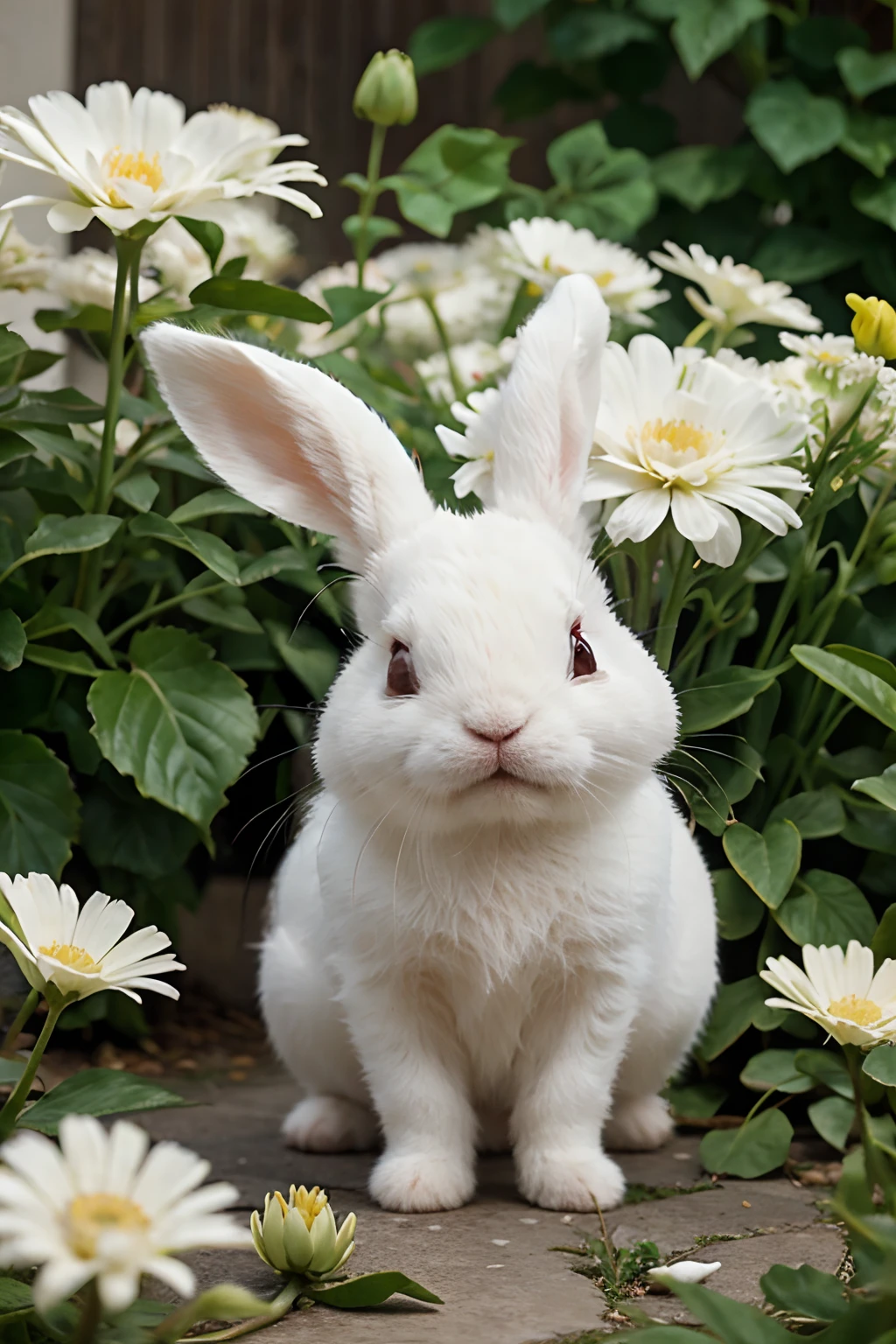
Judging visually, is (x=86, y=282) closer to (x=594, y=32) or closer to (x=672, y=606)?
(x=672, y=606)

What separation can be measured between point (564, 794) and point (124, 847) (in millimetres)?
920

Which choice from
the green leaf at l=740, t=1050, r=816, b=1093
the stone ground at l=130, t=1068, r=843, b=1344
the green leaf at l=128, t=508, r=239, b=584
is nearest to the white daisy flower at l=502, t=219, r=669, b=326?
the green leaf at l=128, t=508, r=239, b=584

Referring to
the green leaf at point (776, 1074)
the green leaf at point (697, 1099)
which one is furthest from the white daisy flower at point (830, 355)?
the green leaf at point (697, 1099)

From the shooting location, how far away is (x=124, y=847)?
2.18 metres

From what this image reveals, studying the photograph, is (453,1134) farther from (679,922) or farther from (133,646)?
(133,646)

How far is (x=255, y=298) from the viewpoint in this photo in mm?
1972

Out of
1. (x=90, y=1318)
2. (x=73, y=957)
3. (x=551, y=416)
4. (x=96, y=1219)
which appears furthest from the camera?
(x=551, y=416)

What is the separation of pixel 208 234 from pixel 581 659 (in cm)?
95

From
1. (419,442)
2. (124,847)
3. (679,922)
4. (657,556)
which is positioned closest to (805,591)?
(657,556)

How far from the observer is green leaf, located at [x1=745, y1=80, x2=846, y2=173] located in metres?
2.84

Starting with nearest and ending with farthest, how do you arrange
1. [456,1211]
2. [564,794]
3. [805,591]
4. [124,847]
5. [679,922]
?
[564,794], [456,1211], [679,922], [805,591], [124,847]

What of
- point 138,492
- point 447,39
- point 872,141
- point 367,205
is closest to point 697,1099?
point 138,492

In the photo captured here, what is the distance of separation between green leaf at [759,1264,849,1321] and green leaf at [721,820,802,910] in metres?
0.74

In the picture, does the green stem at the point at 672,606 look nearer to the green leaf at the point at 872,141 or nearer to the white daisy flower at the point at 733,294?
the white daisy flower at the point at 733,294
